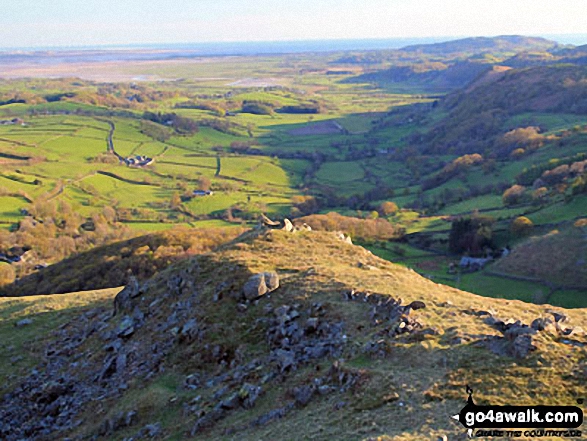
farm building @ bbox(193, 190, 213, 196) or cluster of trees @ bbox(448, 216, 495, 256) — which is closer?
cluster of trees @ bbox(448, 216, 495, 256)

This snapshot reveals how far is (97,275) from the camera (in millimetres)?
58750

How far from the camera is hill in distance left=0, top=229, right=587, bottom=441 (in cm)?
1828

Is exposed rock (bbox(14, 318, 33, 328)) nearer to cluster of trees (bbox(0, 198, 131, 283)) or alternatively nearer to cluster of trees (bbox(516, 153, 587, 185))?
cluster of trees (bbox(0, 198, 131, 283))

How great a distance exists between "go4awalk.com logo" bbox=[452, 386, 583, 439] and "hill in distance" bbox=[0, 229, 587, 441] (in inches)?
19.5

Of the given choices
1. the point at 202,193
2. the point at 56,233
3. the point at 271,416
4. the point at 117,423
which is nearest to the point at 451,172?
the point at 202,193

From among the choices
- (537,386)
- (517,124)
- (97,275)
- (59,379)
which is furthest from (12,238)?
(517,124)

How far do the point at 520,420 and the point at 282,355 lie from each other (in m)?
10.4

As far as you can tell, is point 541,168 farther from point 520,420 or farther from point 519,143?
point 520,420

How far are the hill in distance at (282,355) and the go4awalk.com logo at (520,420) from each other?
50cm

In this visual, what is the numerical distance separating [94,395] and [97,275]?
34.8 metres

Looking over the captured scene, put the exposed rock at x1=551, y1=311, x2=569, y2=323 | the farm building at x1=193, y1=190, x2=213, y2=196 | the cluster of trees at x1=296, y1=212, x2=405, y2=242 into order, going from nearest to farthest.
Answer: the exposed rock at x1=551, y1=311, x2=569, y2=323 → the cluster of trees at x1=296, y1=212, x2=405, y2=242 → the farm building at x1=193, y1=190, x2=213, y2=196

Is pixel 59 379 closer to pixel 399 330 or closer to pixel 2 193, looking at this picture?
pixel 399 330

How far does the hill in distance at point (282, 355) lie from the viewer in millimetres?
18281

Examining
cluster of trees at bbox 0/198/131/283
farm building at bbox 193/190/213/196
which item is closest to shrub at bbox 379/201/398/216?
farm building at bbox 193/190/213/196
